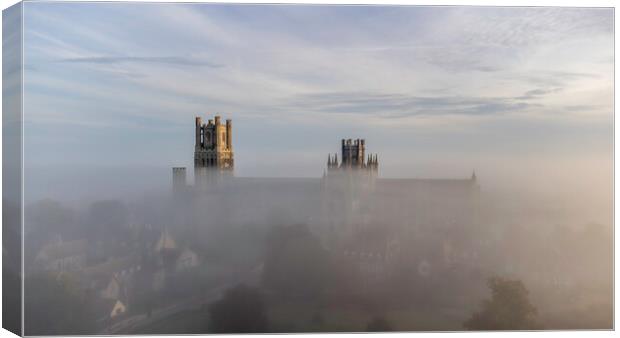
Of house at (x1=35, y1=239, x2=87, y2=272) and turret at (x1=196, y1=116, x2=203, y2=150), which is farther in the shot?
turret at (x1=196, y1=116, x2=203, y2=150)

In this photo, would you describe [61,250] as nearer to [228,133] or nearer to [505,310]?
[228,133]

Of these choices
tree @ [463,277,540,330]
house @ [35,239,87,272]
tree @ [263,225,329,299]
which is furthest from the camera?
tree @ [463,277,540,330]

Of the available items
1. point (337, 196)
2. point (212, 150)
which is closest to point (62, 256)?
point (212, 150)

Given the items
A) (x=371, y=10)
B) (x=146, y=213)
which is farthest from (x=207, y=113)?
(x=371, y=10)

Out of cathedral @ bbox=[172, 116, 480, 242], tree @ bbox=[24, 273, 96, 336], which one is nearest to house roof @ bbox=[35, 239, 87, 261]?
tree @ bbox=[24, 273, 96, 336]

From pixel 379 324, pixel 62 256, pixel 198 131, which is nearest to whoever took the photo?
pixel 62 256

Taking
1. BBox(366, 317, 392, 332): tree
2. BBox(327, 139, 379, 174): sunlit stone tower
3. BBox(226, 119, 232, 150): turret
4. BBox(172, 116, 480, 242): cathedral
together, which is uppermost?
BBox(226, 119, 232, 150): turret

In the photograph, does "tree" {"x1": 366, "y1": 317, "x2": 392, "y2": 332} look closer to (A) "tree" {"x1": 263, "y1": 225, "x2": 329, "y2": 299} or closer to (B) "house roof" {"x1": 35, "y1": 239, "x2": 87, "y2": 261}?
(A) "tree" {"x1": 263, "y1": 225, "x2": 329, "y2": 299}
